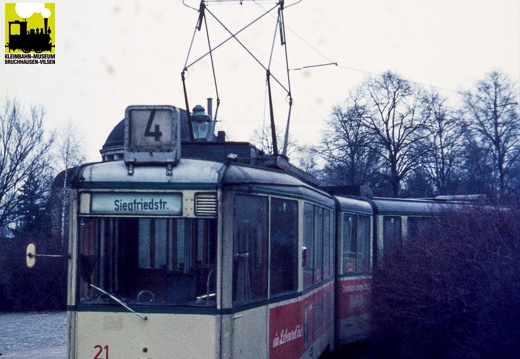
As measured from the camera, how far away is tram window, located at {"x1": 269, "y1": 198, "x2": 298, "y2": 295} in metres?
7.82

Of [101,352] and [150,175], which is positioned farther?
[150,175]

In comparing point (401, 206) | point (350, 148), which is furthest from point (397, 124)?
point (401, 206)

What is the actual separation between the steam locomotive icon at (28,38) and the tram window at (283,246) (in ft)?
13.8

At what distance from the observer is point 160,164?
7.19 m

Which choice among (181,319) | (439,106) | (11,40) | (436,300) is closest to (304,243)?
(436,300)

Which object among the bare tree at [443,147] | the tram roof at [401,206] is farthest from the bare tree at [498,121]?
the tram roof at [401,206]

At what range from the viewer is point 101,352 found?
6.96 meters

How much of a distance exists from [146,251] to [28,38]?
4793 mm

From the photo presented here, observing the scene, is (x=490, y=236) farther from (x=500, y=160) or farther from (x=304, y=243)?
(x=500, y=160)

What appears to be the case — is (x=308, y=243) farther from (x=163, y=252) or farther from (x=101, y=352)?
(x=101, y=352)

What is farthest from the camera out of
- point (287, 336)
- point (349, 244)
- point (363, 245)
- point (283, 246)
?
point (363, 245)

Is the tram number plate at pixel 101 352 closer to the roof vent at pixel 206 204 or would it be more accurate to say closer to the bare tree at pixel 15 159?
A: the roof vent at pixel 206 204

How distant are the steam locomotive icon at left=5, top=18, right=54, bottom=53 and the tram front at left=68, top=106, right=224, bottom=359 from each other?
148 inches

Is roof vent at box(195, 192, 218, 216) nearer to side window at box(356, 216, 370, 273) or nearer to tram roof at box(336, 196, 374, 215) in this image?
tram roof at box(336, 196, 374, 215)
